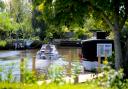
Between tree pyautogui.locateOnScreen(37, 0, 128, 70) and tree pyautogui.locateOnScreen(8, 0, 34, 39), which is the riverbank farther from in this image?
tree pyautogui.locateOnScreen(37, 0, 128, 70)

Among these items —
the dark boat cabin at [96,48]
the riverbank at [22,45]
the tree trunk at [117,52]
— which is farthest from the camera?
the riverbank at [22,45]

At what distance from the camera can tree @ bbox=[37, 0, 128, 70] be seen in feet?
58.3

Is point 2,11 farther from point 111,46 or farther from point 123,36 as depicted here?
point 111,46

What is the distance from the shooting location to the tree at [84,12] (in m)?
17.8

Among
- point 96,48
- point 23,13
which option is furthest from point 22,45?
point 96,48

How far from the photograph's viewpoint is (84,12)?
18.3 metres

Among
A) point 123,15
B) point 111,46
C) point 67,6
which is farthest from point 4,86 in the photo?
point 111,46

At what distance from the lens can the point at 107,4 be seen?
17516 millimetres

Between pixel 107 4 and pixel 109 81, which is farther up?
pixel 107 4

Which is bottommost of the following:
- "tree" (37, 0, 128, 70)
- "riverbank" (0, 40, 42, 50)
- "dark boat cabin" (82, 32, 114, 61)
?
"riverbank" (0, 40, 42, 50)

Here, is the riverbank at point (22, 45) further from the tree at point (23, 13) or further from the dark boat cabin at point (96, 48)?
the dark boat cabin at point (96, 48)

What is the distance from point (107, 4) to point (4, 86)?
30.4 feet

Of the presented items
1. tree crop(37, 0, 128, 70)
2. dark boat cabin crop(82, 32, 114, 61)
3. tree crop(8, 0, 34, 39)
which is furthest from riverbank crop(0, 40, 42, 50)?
tree crop(37, 0, 128, 70)

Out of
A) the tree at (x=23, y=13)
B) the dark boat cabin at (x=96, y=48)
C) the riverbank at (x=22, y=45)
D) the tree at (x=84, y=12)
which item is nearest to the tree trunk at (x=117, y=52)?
the tree at (x=84, y=12)
